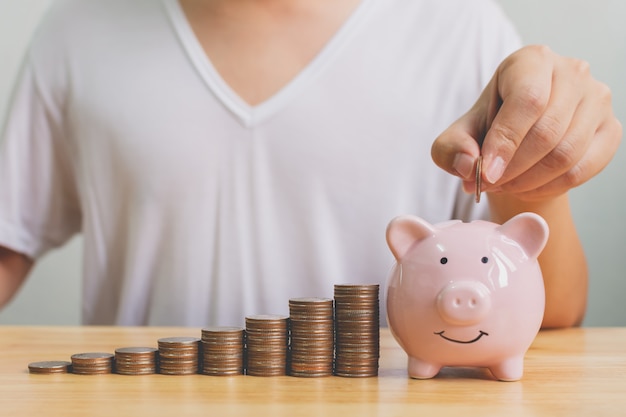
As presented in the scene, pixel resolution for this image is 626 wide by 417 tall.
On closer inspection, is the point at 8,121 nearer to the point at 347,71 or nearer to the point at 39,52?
the point at 39,52

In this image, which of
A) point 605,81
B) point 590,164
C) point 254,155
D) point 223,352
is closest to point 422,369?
point 223,352

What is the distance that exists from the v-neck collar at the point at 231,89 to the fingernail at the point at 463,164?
0.53m

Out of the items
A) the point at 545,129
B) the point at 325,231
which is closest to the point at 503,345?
the point at 545,129

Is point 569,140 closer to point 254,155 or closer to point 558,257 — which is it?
point 558,257

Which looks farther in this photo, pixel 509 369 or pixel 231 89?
pixel 231 89

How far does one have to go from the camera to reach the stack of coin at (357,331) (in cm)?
67

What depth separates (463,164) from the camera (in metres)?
0.68

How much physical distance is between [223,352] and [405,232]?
7.2 inches

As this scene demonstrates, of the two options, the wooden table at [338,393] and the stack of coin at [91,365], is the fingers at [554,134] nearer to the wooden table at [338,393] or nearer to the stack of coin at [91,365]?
the wooden table at [338,393]

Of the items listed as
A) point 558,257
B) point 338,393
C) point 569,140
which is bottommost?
point 338,393

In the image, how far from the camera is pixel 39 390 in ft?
2.06

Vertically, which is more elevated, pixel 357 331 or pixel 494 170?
pixel 494 170

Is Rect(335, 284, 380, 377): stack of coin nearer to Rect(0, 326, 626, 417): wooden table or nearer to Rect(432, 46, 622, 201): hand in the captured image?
Rect(0, 326, 626, 417): wooden table

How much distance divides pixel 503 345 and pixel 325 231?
22.6 inches
